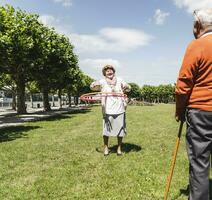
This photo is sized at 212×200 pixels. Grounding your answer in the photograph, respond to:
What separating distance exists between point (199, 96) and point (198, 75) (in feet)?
0.95

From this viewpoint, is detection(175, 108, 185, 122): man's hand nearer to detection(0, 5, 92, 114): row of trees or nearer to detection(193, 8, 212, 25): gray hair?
detection(193, 8, 212, 25): gray hair

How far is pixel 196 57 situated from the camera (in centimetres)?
479

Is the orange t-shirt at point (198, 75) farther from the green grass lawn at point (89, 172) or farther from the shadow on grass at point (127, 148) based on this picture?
the shadow on grass at point (127, 148)

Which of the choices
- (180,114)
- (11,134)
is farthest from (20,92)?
(180,114)

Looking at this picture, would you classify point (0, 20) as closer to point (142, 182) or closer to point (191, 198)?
point (142, 182)

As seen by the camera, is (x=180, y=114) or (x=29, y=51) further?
(x=29, y=51)

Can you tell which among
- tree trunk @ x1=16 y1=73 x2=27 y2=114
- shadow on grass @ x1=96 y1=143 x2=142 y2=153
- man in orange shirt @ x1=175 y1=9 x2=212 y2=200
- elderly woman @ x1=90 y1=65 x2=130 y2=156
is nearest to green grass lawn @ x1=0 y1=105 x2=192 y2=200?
shadow on grass @ x1=96 y1=143 x2=142 y2=153

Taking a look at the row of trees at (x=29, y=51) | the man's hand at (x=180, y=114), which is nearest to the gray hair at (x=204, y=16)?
the man's hand at (x=180, y=114)

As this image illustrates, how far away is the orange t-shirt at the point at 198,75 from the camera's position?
4.79 m

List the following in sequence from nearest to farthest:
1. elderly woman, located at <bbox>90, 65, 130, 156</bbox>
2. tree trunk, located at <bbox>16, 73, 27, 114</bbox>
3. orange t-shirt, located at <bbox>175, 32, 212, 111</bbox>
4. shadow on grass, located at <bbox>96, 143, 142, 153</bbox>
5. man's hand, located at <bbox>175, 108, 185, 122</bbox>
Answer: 1. orange t-shirt, located at <bbox>175, 32, 212, 111</bbox>
2. man's hand, located at <bbox>175, 108, 185, 122</bbox>
3. elderly woman, located at <bbox>90, 65, 130, 156</bbox>
4. shadow on grass, located at <bbox>96, 143, 142, 153</bbox>
5. tree trunk, located at <bbox>16, 73, 27, 114</bbox>

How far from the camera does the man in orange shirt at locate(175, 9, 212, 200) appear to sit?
481 cm

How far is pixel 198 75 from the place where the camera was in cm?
492

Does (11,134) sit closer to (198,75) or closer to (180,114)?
(180,114)

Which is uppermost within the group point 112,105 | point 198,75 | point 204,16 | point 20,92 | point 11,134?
point 204,16
